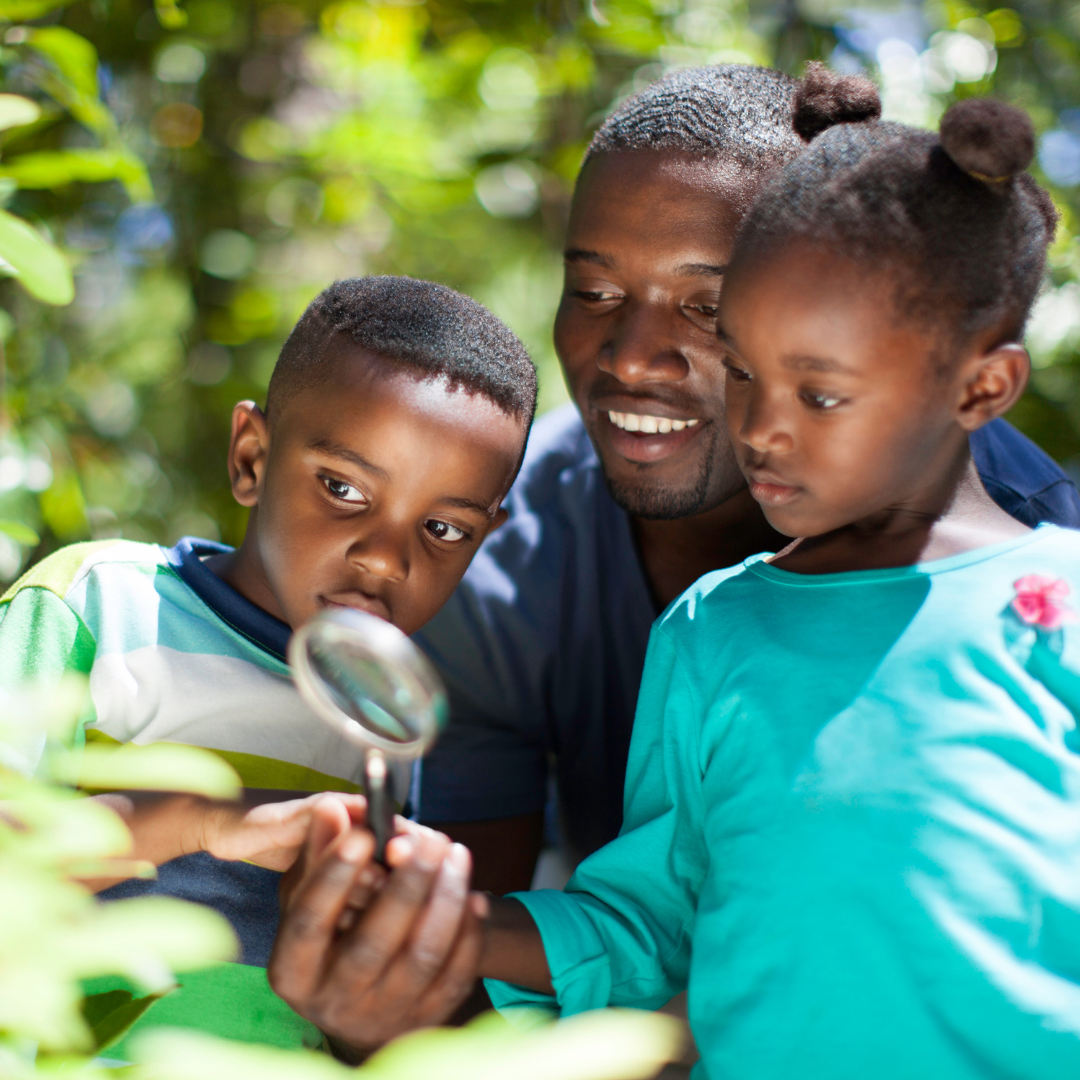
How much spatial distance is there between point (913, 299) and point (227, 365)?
7.28 ft

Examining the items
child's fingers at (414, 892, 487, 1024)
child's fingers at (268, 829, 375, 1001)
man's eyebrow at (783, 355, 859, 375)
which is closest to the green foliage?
child's fingers at (268, 829, 375, 1001)

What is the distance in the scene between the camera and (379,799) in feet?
3.49

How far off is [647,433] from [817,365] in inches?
24.6

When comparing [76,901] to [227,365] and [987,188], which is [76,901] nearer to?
[987,188]

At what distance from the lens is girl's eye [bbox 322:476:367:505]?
4.82 ft

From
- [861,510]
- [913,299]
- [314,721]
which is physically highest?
[913,299]

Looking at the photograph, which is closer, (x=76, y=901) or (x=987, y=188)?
(x=76, y=901)

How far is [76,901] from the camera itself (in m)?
0.67

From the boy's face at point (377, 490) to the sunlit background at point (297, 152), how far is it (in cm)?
95

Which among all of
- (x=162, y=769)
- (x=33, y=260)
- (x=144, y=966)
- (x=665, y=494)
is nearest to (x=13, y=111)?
(x=33, y=260)

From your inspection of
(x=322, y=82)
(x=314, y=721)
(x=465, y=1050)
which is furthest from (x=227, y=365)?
(x=465, y=1050)

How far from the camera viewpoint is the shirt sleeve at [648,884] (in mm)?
1242

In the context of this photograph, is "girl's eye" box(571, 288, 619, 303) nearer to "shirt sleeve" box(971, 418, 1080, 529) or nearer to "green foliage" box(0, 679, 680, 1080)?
"shirt sleeve" box(971, 418, 1080, 529)

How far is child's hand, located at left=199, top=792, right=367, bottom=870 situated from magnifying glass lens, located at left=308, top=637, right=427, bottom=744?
0.49 ft
